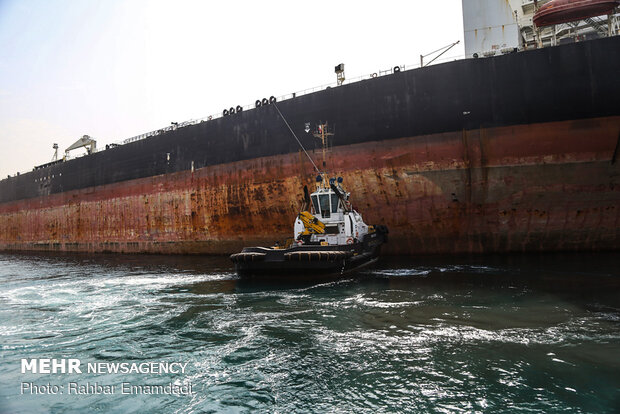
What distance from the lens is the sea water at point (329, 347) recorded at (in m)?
3.46

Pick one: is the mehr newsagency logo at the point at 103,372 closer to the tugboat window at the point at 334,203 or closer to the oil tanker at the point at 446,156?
the tugboat window at the point at 334,203

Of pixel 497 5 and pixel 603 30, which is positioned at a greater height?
pixel 497 5

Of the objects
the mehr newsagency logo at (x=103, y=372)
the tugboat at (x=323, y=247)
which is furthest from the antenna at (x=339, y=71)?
the mehr newsagency logo at (x=103, y=372)

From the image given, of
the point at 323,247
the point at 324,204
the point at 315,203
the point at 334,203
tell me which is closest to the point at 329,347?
the point at 323,247

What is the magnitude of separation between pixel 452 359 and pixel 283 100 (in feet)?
46.5

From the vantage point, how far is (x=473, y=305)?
6570mm

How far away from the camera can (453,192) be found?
12289 mm

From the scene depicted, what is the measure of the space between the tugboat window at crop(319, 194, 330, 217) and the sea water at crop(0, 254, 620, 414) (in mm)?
3215

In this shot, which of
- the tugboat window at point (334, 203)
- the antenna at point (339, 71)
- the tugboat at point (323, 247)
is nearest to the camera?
the tugboat at point (323, 247)

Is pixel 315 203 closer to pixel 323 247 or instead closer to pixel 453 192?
pixel 323 247

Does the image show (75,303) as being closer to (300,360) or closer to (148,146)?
(300,360)

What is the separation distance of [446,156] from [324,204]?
487cm

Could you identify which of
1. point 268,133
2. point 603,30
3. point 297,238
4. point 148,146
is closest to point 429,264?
point 297,238

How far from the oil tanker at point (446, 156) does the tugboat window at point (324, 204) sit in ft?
8.74
